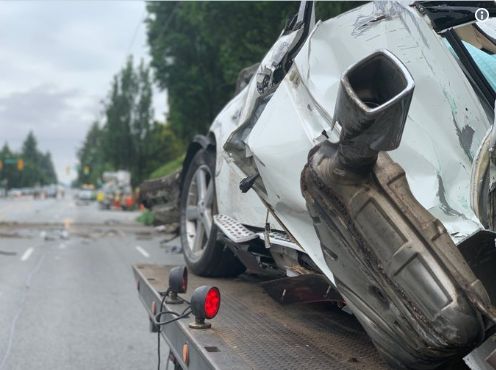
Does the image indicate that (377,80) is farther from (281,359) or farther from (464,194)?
(281,359)

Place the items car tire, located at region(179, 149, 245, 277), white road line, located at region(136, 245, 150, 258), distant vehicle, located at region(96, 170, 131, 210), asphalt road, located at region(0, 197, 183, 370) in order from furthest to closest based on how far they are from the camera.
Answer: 1. distant vehicle, located at region(96, 170, 131, 210)
2. white road line, located at region(136, 245, 150, 258)
3. asphalt road, located at region(0, 197, 183, 370)
4. car tire, located at region(179, 149, 245, 277)

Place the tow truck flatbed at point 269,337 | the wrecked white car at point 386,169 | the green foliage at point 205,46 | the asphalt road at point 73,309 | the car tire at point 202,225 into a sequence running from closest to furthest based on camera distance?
the wrecked white car at point 386,169
the tow truck flatbed at point 269,337
the car tire at point 202,225
the asphalt road at point 73,309
the green foliage at point 205,46

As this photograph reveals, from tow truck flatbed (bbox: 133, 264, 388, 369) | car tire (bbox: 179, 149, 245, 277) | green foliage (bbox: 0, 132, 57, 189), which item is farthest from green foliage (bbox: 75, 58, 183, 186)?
green foliage (bbox: 0, 132, 57, 189)

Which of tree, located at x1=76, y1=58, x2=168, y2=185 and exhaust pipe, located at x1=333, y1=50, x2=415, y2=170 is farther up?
tree, located at x1=76, y1=58, x2=168, y2=185

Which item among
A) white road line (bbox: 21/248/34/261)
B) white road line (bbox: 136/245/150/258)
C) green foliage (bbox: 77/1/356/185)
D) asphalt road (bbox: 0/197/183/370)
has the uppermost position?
green foliage (bbox: 77/1/356/185)

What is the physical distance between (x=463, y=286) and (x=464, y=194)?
0.60m

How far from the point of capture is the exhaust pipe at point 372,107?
155 centimetres

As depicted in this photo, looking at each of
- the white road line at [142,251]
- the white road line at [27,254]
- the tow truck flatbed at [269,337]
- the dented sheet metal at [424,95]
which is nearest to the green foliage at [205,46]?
the dented sheet metal at [424,95]

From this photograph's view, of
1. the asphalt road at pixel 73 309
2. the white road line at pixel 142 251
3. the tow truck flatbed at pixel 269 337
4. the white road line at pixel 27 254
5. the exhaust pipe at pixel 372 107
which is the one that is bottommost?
the white road line at pixel 142 251

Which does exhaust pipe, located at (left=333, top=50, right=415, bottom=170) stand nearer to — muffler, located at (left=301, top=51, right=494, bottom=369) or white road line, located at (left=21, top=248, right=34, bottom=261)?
muffler, located at (left=301, top=51, right=494, bottom=369)

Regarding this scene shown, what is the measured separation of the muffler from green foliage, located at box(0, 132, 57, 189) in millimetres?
100694

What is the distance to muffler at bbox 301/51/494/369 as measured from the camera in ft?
5.28

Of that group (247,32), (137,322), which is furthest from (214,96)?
(137,322)

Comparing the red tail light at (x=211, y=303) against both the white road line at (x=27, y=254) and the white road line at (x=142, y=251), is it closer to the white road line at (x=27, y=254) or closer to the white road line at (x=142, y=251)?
the white road line at (x=27, y=254)
